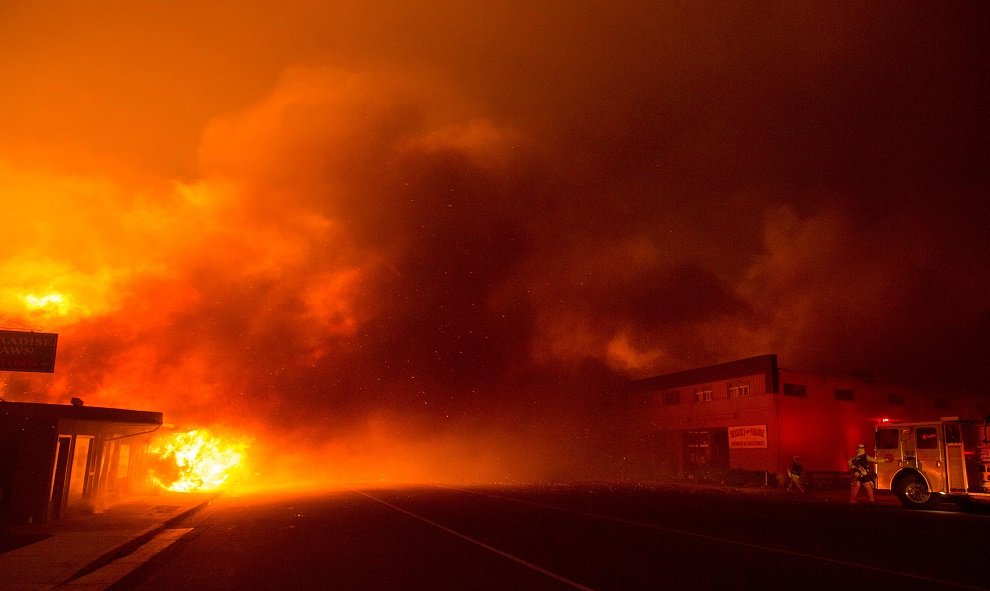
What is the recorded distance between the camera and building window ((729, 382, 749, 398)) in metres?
42.2

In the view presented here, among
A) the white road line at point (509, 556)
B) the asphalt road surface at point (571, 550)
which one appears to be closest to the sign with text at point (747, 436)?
the asphalt road surface at point (571, 550)

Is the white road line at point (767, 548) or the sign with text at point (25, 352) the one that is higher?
the sign with text at point (25, 352)

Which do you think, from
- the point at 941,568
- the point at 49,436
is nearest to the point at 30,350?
the point at 49,436

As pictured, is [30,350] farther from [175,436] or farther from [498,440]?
[498,440]

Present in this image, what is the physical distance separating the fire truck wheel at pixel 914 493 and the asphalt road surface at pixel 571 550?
0.98 meters

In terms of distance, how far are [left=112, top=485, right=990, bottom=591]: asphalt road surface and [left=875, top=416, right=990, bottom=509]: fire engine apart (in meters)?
0.89

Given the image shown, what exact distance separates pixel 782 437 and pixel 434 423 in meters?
29.7

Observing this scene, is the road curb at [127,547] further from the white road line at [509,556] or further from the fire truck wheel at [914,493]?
the fire truck wheel at [914,493]

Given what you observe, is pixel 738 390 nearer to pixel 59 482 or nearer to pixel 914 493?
pixel 914 493

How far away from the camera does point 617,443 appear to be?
54.9m

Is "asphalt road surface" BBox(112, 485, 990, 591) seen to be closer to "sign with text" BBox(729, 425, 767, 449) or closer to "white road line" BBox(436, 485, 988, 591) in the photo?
"white road line" BBox(436, 485, 988, 591)

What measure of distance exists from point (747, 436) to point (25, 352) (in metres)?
36.7

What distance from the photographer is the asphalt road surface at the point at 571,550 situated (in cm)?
920

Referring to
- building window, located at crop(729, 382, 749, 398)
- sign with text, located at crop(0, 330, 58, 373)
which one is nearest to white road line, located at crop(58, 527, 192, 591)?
sign with text, located at crop(0, 330, 58, 373)
